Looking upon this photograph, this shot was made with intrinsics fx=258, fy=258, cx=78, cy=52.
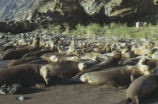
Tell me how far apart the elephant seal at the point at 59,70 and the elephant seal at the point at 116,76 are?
0.61 m

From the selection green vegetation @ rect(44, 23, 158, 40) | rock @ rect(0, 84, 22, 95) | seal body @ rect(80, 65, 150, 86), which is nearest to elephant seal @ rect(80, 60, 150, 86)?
seal body @ rect(80, 65, 150, 86)

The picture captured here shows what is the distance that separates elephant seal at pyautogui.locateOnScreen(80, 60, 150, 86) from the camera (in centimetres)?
562

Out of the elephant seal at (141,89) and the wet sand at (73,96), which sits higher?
the elephant seal at (141,89)

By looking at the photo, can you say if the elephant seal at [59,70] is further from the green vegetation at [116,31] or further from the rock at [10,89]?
the green vegetation at [116,31]

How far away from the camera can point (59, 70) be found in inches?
251

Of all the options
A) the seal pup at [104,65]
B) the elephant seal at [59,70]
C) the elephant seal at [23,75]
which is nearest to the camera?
the elephant seal at [23,75]

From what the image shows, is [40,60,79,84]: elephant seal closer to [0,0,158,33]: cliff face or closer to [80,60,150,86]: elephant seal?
[80,60,150,86]: elephant seal

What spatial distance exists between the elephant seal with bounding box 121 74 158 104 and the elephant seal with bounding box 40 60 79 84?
209cm

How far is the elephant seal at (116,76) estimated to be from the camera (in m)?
5.62

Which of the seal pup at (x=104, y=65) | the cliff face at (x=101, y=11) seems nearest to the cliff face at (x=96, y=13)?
the cliff face at (x=101, y=11)

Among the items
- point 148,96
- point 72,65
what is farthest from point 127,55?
point 148,96

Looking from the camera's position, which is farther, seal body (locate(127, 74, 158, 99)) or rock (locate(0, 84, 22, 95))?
rock (locate(0, 84, 22, 95))

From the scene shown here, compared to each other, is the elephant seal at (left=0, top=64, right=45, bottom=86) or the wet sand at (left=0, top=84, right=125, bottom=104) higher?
the elephant seal at (left=0, top=64, right=45, bottom=86)

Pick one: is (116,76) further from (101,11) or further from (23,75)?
(101,11)
